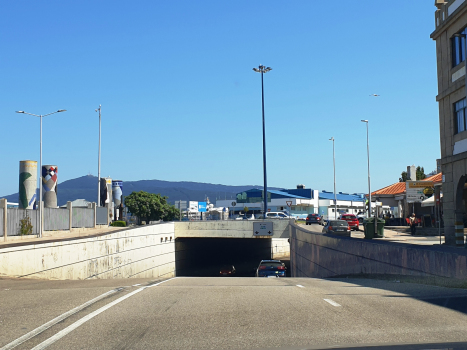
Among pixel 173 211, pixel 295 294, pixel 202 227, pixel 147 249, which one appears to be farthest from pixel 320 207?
pixel 295 294

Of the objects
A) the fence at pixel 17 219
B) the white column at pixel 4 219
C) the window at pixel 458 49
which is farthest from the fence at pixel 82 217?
the window at pixel 458 49

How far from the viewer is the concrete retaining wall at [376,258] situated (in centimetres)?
1303

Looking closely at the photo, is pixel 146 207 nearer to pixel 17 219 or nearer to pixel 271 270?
pixel 17 219

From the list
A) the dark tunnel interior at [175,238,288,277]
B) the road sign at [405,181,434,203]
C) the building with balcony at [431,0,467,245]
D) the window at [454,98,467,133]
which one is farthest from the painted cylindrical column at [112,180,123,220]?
the window at [454,98,467,133]

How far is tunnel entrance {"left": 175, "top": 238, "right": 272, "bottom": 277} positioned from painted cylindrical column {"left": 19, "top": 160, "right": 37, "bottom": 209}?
839 inches

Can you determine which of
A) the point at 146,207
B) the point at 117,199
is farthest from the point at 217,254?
the point at 146,207

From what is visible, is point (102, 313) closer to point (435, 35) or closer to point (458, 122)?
point (458, 122)

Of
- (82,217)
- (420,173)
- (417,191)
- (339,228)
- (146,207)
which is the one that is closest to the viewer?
(339,228)

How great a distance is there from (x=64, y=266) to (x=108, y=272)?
27.3 feet

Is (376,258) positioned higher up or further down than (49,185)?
further down

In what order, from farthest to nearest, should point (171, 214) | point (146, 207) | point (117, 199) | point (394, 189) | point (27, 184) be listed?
point (171, 214), point (146, 207), point (117, 199), point (394, 189), point (27, 184)

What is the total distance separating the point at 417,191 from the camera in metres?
50.0

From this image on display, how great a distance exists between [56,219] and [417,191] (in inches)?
1242

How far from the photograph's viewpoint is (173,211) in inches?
4505
